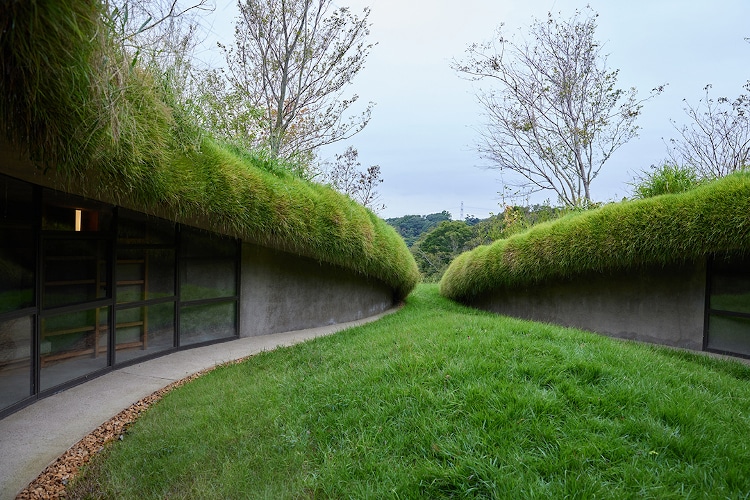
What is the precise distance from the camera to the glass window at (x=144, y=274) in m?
4.72

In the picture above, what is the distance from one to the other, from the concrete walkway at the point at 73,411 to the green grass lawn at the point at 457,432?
1.25 ft

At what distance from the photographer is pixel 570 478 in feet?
5.99

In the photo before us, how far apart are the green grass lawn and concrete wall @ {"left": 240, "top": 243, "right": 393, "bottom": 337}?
2.94 metres

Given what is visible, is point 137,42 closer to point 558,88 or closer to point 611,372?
point 611,372

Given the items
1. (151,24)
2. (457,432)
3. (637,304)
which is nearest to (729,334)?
(637,304)

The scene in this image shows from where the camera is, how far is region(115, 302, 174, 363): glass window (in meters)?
4.74

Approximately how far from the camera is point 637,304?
20.2ft

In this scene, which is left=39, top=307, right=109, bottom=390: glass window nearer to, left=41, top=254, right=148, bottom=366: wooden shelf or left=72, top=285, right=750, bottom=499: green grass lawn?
left=41, top=254, right=148, bottom=366: wooden shelf

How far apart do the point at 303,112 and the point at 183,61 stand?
6.09 metres

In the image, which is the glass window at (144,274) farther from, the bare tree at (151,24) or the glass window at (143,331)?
the bare tree at (151,24)

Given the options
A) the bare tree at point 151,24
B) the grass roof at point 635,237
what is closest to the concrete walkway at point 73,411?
the bare tree at point 151,24

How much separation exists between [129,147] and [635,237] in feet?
19.7

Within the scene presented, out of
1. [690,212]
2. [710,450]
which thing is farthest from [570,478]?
[690,212]

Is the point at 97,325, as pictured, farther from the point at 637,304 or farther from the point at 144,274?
the point at 637,304
